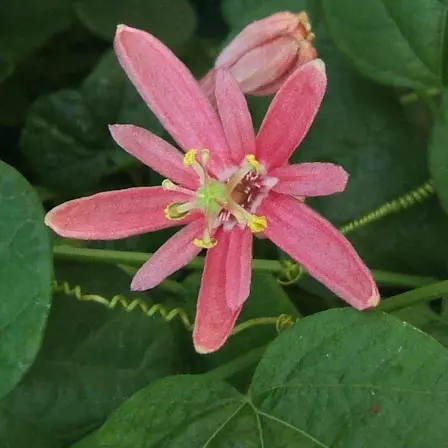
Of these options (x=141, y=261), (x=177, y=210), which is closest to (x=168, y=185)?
(x=177, y=210)

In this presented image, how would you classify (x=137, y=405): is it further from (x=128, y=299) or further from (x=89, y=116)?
(x=89, y=116)

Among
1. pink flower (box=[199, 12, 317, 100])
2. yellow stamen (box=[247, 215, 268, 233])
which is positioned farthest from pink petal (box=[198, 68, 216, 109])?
yellow stamen (box=[247, 215, 268, 233])

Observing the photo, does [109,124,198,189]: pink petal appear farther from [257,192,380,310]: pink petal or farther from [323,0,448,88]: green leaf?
[323,0,448,88]: green leaf

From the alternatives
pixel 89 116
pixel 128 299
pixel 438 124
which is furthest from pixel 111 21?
pixel 438 124

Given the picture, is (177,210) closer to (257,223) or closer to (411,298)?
(257,223)

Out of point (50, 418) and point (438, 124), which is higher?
point (438, 124)

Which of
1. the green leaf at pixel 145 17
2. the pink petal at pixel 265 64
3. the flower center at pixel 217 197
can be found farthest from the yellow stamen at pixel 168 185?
the green leaf at pixel 145 17

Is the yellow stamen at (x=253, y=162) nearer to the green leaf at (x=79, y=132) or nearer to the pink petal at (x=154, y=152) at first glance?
the pink petal at (x=154, y=152)
